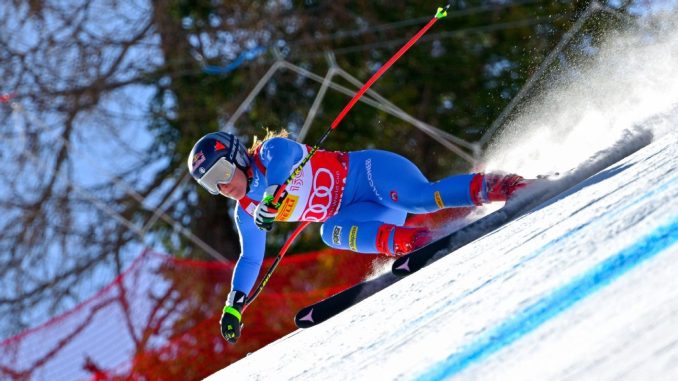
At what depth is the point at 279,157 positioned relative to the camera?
4.21 metres

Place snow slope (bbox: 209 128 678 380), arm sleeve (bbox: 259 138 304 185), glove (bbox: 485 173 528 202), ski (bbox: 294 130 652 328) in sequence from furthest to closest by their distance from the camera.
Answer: arm sleeve (bbox: 259 138 304 185) < glove (bbox: 485 173 528 202) < ski (bbox: 294 130 652 328) < snow slope (bbox: 209 128 678 380)

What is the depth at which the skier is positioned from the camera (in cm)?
411

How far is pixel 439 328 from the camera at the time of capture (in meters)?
2.60

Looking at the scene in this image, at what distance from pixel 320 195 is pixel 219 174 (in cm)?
48

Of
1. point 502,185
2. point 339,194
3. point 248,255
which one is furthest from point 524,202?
point 248,255

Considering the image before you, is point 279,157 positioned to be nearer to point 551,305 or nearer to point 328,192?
point 328,192

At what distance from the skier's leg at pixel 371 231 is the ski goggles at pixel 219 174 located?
0.52 metres

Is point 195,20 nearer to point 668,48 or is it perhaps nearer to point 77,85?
point 77,85

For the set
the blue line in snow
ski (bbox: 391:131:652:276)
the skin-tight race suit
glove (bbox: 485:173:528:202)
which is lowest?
the blue line in snow

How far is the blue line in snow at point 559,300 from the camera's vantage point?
7.08 ft

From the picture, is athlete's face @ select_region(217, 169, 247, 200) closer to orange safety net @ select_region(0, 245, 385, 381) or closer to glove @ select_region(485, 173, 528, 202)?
glove @ select_region(485, 173, 528, 202)

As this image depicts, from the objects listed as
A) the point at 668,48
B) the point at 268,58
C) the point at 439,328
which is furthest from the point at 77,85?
the point at 439,328

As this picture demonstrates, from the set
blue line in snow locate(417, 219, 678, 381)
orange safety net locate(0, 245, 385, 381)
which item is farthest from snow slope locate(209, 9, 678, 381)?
orange safety net locate(0, 245, 385, 381)

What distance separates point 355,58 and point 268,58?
910mm
